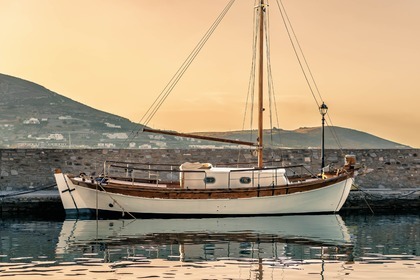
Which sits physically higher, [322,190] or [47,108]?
[47,108]

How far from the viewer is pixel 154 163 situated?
103ft

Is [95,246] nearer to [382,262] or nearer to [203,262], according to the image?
[203,262]

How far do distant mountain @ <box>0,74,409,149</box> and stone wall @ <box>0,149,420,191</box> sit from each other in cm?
9836

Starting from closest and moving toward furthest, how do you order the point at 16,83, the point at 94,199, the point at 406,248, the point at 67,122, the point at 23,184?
1. the point at 406,248
2. the point at 94,199
3. the point at 23,184
4. the point at 67,122
5. the point at 16,83

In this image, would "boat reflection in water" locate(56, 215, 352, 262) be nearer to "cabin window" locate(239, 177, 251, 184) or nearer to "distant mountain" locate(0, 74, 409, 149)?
"cabin window" locate(239, 177, 251, 184)

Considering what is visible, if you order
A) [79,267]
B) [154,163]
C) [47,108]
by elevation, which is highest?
[47,108]

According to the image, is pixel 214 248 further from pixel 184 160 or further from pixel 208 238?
pixel 184 160

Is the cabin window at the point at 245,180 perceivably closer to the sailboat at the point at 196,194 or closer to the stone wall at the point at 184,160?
the sailboat at the point at 196,194

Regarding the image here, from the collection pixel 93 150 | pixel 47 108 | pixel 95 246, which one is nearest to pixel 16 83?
pixel 47 108

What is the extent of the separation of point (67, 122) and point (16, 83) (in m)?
19.0

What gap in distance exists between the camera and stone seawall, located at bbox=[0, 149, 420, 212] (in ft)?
101

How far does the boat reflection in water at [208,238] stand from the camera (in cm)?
1967

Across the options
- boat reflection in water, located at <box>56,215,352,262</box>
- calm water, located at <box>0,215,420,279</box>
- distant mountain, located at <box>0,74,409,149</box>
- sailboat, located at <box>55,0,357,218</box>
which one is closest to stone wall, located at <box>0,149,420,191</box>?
sailboat, located at <box>55,0,357,218</box>

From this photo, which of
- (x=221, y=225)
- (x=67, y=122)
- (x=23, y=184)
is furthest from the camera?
(x=67, y=122)
